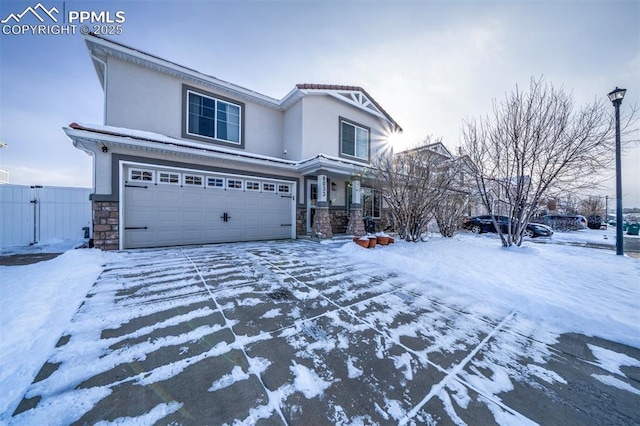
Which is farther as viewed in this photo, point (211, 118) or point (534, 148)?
point (211, 118)

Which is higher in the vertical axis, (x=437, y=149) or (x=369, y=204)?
(x=437, y=149)

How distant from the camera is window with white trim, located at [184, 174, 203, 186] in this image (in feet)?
23.9

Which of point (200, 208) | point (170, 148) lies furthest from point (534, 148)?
point (170, 148)

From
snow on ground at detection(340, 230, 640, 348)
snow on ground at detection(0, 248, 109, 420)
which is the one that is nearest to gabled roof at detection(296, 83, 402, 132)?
snow on ground at detection(340, 230, 640, 348)

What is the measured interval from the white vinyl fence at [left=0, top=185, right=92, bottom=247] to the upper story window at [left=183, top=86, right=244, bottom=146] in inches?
174

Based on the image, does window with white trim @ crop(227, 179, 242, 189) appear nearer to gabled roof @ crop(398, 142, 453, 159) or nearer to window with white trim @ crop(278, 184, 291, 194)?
window with white trim @ crop(278, 184, 291, 194)

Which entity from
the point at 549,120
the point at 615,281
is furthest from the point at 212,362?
the point at 549,120

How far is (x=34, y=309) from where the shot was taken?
9.04 ft

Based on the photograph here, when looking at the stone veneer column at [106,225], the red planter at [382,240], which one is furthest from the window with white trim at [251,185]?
the red planter at [382,240]

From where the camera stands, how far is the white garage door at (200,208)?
656cm

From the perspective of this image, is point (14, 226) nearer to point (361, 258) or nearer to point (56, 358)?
point (56, 358)

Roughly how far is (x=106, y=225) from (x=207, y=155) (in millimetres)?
3298

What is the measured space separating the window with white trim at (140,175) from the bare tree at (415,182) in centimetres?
736

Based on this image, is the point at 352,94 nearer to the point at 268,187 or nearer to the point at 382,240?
the point at 268,187
